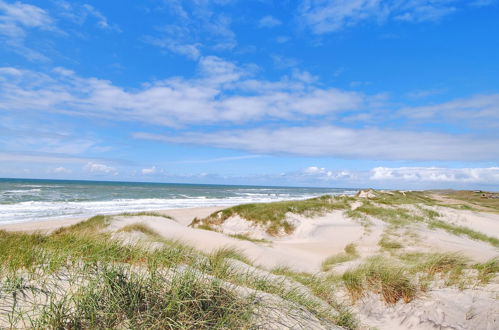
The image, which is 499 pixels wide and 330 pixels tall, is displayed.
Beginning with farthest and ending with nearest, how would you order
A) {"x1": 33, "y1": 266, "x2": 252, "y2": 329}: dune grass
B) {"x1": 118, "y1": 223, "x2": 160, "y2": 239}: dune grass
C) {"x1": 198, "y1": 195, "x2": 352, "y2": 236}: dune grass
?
{"x1": 198, "y1": 195, "x2": 352, "y2": 236}: dune grass, {"x1": 118, "y1": 223, "x2": 160, "y2": 239}: dune grass, {"x1": 33, "y1": 266, "x2": 252, "y2": 329}: dune grass

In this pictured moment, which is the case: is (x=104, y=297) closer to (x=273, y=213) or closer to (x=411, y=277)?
(x=411, y=277)

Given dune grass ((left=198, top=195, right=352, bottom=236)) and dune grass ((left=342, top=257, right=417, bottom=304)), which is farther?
dune grass ((left=198, top=195, right=352, bottom=236))

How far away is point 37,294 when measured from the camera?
2.67 metres

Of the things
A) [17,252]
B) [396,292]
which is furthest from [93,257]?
[396,292]

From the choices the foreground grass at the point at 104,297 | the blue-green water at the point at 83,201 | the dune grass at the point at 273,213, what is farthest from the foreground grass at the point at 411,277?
the blue-green water at the point at 83,201

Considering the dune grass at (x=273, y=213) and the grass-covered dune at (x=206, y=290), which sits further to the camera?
the dune grass at (x=273, y=213)

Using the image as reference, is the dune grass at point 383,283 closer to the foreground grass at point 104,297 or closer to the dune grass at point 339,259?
the foreground grass at point 104,297

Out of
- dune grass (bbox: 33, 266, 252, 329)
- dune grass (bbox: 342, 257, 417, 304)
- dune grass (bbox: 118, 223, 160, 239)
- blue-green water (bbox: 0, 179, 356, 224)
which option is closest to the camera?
dune grass (bbox: 33, 266, 252, 329)

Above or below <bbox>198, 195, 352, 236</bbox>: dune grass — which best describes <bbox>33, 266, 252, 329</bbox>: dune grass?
above

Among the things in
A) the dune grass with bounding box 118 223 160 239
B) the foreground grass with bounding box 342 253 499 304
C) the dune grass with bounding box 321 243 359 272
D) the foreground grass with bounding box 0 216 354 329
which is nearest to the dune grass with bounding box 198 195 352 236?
the dune grass with bounding box 321 243 359 272

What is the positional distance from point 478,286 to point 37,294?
6.56 m

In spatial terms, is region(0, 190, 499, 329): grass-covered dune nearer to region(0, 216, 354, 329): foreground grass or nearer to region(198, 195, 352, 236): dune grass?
region(0, 216, 354, 329): foreground grass

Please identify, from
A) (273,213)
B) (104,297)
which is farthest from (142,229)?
(104,297)

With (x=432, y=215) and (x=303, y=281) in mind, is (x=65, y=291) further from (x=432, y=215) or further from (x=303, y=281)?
(x=432, y=215)
